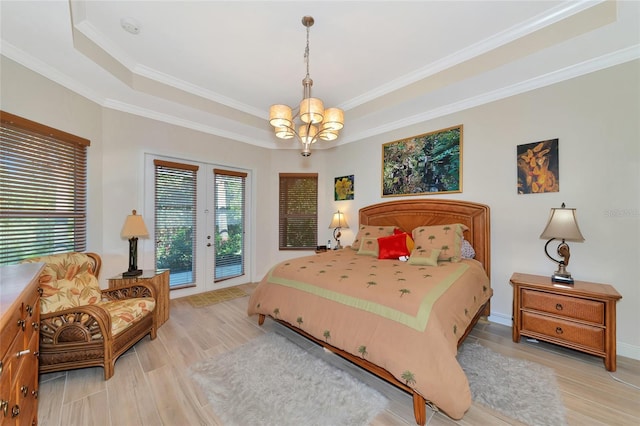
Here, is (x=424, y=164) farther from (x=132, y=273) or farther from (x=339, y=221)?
(x=132, y=273)

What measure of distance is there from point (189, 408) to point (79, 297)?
149 cm

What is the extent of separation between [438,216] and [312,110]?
2.38 m

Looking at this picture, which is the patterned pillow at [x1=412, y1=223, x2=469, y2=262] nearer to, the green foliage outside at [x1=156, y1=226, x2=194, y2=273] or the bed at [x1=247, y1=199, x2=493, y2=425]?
the bed at [x1=247, y1=199, x2=493, y2=425]

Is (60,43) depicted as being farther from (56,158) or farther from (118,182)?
(118,182)

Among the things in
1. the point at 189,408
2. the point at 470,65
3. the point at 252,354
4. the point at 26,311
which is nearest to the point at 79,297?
the point at 26,311

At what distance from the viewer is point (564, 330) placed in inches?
89.2

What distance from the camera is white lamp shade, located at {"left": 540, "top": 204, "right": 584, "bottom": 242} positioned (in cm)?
229

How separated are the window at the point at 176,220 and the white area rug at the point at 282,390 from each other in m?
2.12

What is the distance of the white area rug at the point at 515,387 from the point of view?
1649 millimetres

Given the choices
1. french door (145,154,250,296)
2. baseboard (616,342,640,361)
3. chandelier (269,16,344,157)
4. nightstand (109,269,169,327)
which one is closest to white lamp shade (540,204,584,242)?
baseboard (616,342,640,361)

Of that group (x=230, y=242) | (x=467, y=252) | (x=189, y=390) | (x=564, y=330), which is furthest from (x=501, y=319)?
(x=230, y=242)

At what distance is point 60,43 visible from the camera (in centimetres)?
223

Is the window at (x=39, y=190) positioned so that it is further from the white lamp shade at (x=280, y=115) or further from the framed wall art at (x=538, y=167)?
the framed wall art at (x=538, y=167)

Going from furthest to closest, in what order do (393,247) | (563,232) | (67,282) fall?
(393,247), (563,232), (67,282)
